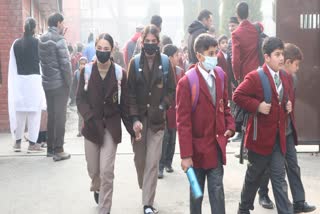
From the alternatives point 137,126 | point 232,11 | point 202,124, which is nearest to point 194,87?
point 202,124

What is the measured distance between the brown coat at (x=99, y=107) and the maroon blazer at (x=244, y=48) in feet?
9.32

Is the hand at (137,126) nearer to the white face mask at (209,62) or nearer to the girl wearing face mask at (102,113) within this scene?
the girl wearing face mask at (102,113)

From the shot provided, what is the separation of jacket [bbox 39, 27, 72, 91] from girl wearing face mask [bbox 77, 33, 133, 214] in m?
2.77

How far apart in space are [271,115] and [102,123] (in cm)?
160

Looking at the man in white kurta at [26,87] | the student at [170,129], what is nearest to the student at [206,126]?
the student at [170,129]

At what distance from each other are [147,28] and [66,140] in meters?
5.30

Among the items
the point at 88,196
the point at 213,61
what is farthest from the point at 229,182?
the point at 213,61

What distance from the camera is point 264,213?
18.5ft

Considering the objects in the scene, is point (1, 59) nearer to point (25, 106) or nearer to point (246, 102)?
point (25, 106)

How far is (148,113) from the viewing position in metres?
5.62

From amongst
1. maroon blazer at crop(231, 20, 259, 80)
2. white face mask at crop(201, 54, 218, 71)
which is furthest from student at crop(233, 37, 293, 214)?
maroon blazer at crop(231, 20, 259, 80)

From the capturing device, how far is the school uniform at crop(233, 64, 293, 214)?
488 centimetres

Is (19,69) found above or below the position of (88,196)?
above

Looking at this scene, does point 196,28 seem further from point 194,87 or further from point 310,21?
point 194,87
